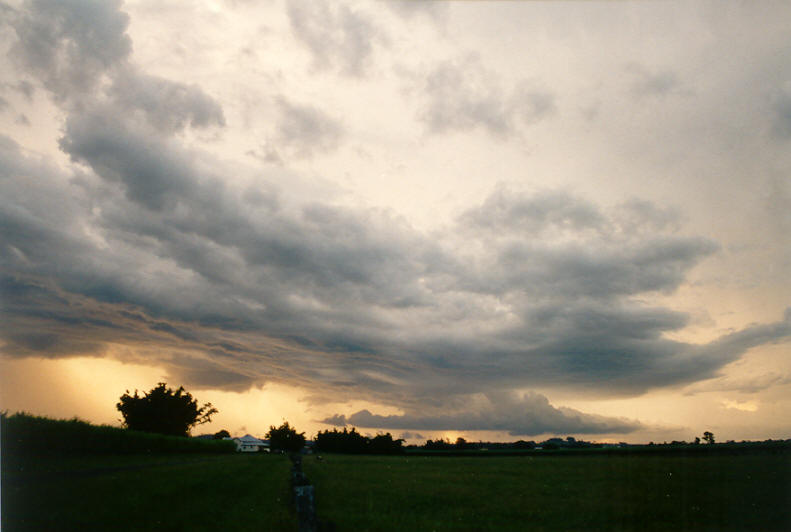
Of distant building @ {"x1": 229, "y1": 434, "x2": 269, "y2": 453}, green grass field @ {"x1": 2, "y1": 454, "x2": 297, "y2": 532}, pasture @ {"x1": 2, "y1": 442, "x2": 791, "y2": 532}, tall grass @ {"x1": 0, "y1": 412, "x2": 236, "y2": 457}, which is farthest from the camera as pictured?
distant building @ {"x1": 229, "y1": 434, "x2": 269, "y2": 453}

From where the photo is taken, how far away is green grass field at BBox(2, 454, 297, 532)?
13477mm

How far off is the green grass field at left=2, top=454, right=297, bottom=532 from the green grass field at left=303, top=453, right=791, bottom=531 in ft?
8.06

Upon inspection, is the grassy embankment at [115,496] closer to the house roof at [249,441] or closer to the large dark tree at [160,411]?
the large dark tree at [160,411]

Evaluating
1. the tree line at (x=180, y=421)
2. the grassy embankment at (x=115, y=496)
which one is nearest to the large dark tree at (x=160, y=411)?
the tree line at (x=180, y=421)

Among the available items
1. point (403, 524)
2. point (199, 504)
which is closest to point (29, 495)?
point (199, 504)

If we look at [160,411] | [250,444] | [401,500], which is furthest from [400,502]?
[250,444]

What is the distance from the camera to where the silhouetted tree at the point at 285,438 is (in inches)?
5418

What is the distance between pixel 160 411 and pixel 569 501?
95.7 m

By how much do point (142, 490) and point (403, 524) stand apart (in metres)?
10.8

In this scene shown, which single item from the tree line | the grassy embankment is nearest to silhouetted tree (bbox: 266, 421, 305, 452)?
the tree line

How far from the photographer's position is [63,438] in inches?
1320

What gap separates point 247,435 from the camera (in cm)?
18138

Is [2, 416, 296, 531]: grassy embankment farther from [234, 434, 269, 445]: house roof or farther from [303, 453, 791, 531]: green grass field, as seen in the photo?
[234, 434, 269, 445]: house roof

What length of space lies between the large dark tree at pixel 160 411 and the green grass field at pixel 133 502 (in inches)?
3089
